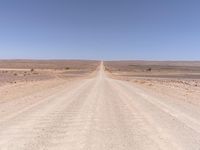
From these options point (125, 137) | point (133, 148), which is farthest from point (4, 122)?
point (133, 148)

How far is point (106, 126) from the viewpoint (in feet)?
27.7

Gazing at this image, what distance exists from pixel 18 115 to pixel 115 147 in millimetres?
5018

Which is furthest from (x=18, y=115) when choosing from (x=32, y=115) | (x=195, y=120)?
(x=195, y=120)

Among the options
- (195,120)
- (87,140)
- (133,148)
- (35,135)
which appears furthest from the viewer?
(195,120)

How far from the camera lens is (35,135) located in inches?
283

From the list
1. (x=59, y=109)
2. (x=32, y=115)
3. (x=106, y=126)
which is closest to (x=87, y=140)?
(x=106, y=126)

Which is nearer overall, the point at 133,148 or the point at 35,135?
the point at 133,148

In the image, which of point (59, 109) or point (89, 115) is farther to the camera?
point (59, 109)

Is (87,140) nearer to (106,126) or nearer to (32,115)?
(106,126)

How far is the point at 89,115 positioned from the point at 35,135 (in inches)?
133

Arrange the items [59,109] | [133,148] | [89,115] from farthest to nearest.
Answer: [59,109] → [89,115] → [133,148]

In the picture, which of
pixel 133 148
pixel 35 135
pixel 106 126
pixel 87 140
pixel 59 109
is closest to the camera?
pixel 133 148

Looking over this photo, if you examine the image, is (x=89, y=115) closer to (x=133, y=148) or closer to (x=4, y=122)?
(x=4, y=122)

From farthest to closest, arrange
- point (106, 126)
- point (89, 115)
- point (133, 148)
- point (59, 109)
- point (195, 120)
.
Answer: point (59, 109), point (89, 115), point (195, 120), point (106, 126), point (133, 148)
